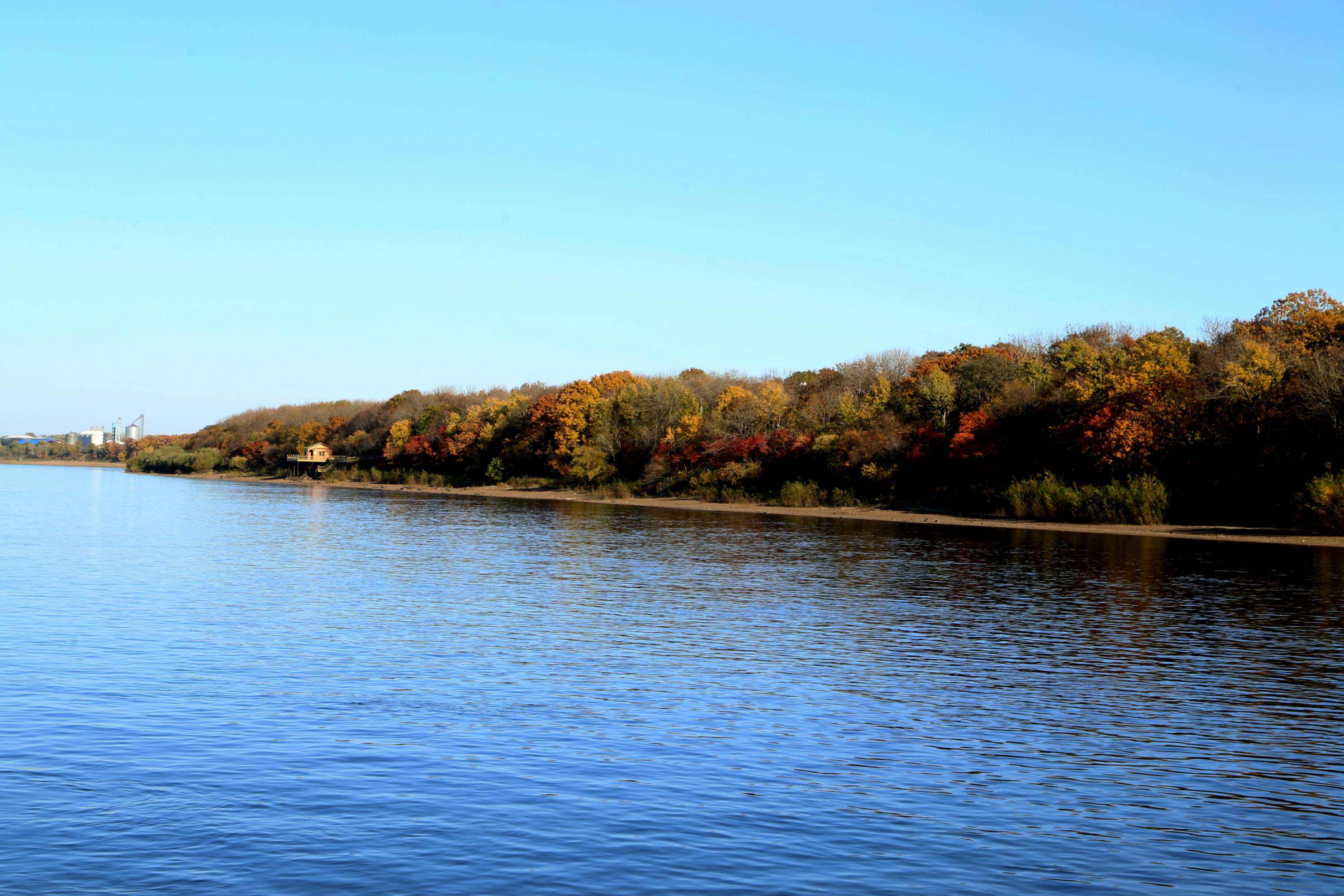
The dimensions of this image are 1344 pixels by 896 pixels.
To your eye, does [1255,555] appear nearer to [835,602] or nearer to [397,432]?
[835,602]

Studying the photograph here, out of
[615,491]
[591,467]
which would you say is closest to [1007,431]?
[615,491]

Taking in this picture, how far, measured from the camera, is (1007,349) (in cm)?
8612

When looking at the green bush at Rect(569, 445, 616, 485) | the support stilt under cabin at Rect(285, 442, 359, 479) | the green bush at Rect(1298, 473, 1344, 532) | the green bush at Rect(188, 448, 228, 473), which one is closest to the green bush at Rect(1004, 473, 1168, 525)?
the green bush at Rect(1298, 473, 1344, 532)

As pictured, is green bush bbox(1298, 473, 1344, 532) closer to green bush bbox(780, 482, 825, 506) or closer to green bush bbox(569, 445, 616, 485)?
green bush bbox(780, 482, 825, 506)

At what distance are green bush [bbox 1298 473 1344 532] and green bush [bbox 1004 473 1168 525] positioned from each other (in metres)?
7.33

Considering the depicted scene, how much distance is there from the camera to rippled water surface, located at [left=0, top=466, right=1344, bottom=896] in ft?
33.5

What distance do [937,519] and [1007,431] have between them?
718 cm

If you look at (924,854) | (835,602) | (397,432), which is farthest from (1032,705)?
(397,432)

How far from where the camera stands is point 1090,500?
211 feet

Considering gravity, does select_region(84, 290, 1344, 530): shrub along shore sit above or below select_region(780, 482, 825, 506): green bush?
above

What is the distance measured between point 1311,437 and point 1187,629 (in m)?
37.3

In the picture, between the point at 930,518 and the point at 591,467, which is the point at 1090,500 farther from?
the point at 591,467

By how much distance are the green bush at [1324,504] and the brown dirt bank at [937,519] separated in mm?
802

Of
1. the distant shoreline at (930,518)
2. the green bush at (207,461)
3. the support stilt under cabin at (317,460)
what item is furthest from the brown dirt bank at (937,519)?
the green bush at (207,461)
